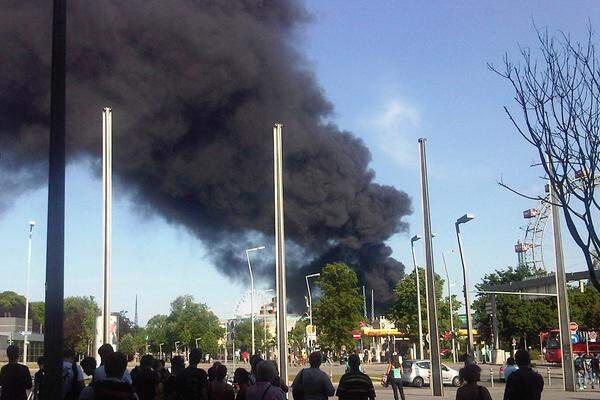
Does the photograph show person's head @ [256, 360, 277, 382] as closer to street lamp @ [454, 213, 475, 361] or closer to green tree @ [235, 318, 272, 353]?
street lamp @ [454, 213, 475, 361]

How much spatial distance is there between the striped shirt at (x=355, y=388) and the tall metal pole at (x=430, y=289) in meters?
14.1

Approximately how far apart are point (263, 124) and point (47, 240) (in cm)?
5819

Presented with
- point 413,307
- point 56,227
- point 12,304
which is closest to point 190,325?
point 413,307

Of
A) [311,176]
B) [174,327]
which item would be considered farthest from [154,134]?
[174,327]

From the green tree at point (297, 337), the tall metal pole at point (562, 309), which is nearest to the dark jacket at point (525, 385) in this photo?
the tall metal pole at point (562, 309)

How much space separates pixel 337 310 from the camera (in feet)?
141

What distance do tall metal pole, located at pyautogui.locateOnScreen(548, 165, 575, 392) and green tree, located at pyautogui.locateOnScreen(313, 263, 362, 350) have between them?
58.1 ft

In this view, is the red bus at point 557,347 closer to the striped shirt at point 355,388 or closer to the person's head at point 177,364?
the person's head at point 177,364

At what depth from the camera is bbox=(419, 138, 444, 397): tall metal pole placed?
2269 centimetres

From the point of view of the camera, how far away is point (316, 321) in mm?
44312

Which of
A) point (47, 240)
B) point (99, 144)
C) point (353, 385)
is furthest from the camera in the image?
point (99, 144)

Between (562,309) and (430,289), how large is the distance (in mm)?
5582

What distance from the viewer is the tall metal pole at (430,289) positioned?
22688mm

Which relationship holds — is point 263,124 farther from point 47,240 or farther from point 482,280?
point 47,240
